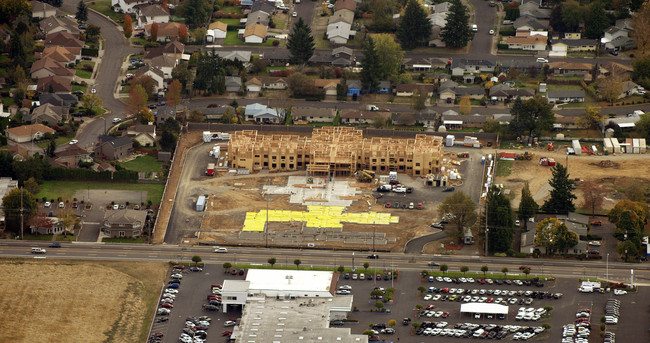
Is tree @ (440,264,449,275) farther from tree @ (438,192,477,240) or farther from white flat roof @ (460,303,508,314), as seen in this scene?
tree @ (438,192,477,240)

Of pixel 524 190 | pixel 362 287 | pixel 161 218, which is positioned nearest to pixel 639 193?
pixel 524 190

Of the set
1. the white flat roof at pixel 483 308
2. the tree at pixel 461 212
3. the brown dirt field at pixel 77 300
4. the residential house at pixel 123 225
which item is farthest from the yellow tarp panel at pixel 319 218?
the white flat roof at pixel 483 308

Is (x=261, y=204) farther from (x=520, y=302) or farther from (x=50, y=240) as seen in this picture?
(x=520, y=302)

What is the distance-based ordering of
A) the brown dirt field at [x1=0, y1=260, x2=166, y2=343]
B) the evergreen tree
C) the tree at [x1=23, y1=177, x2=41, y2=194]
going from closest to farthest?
the brown dirt field at [x1=0, y1=260, x2=166, y2=343]
the evergreen tree
the tree at [x1=23, y1=177, x2=41, y2=194]

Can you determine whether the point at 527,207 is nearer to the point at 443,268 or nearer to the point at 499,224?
the point at 499,224

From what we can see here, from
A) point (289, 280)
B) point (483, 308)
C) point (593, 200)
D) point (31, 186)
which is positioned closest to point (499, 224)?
point (593, 200)

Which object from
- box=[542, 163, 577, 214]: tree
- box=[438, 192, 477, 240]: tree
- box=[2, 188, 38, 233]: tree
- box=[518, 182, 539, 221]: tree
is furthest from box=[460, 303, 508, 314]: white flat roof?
box=[2, 188, 38, 233]: tree
